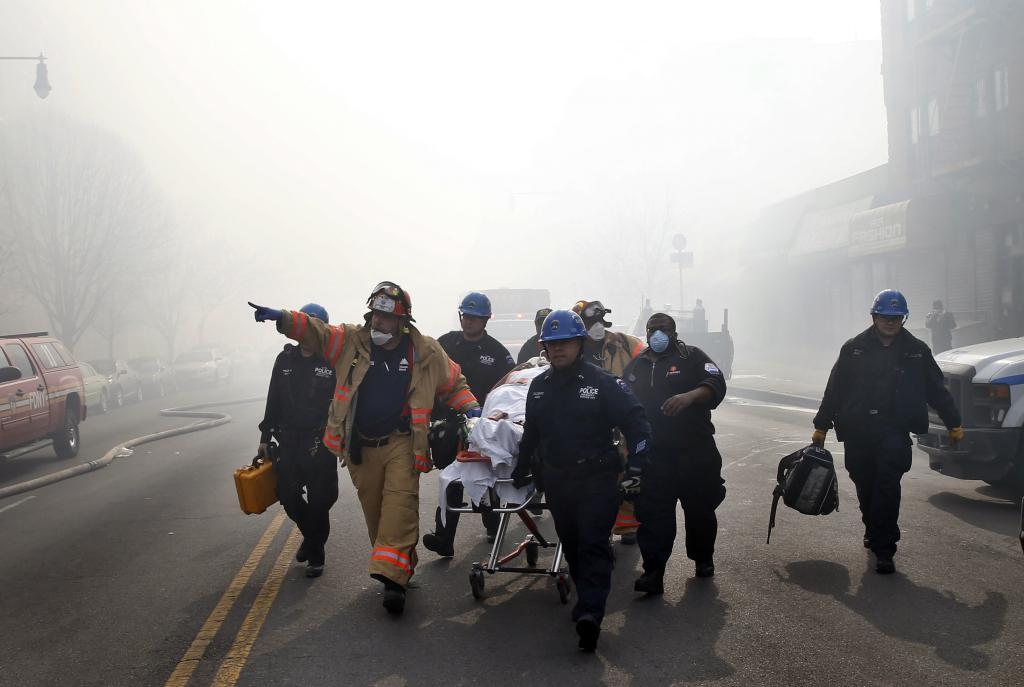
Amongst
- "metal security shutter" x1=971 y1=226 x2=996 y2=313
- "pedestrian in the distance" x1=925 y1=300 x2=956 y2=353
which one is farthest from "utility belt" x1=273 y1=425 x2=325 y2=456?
"metal security shutter" x1=971 y1=226 x2=996 y2=313

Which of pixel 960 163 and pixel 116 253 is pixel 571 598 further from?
pixel 116 253

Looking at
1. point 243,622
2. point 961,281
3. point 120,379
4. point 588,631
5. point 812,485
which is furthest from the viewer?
point 120,379

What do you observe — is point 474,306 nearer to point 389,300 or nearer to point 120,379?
point 389,300

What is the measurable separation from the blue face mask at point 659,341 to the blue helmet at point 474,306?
2.00m

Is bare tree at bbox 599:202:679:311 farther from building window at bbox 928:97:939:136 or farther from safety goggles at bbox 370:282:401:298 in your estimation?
safety goggles at bbox 370:282:401:298

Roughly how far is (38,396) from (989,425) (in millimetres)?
12933

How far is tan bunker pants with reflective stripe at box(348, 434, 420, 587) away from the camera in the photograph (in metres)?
6.17

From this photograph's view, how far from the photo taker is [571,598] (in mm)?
6543

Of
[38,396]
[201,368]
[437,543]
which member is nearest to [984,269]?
[38,396]

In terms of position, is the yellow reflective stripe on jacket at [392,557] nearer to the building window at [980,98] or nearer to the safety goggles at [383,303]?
the safety goggles at [383,303]

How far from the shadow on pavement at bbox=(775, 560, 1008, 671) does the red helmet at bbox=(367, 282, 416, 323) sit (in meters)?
3.12

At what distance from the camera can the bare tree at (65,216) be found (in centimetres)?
3434

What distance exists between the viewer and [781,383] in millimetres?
25641

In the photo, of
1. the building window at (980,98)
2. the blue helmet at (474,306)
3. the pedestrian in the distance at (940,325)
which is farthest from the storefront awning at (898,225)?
the blue helmet at (474,306)
